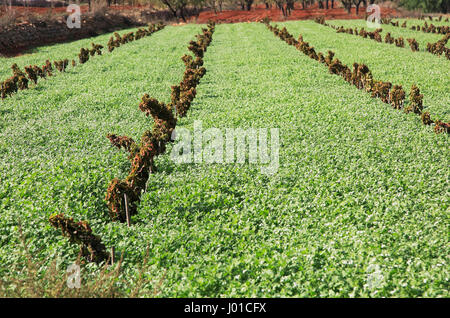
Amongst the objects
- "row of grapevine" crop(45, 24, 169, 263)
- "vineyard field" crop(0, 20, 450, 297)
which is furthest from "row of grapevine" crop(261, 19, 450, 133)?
"row of grapevine" crop(45, 24, 169, 263)

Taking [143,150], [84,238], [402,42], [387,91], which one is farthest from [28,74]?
[402,42]

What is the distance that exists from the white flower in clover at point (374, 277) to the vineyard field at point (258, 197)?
4cm

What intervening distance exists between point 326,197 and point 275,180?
5.75 ft

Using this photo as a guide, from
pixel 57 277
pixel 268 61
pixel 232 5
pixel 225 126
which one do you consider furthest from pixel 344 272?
pixel 232 5

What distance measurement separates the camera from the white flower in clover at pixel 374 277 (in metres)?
6.79

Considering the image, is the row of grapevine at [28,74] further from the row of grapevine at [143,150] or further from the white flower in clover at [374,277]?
the white flower in clover at [374,277]

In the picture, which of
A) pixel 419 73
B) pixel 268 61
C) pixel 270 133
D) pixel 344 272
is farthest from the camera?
pixel 268 61

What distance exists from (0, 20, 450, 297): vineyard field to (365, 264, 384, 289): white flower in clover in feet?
0.12

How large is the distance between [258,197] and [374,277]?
13.6ft

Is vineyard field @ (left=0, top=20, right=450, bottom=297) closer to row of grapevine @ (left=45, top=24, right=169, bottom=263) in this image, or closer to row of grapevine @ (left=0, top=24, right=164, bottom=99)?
row of grapevine @ (left=45, top=24, right=169, bottom=263)

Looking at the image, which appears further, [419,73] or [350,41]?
[350,41]

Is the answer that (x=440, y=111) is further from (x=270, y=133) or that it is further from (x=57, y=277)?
(x=57, y=277)
